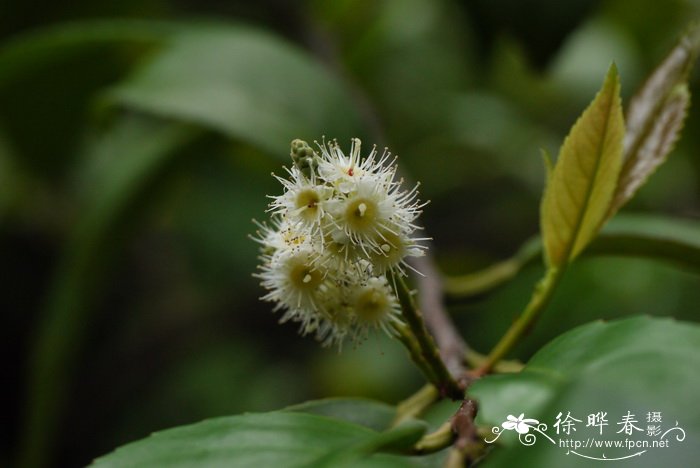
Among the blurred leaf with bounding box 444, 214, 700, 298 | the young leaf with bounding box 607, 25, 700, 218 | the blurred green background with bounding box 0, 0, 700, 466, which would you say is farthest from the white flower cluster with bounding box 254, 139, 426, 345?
the blurred green background with bounding box 0, 0, 700, 466

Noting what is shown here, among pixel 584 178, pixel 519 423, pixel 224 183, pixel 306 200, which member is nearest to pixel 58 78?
pixel 224 183

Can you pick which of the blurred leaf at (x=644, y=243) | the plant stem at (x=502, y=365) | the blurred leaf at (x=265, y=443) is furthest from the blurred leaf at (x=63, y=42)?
the blurred leaf at (x=265, y=443)

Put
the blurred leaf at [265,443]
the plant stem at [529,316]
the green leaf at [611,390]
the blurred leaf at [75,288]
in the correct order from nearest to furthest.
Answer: the green leaf at [611,390] → the blurred leaf at [265,443] → the plant stem at [529,316] → the blurred leaf at [75,288]

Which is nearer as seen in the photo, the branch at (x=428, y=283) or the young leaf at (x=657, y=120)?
the young leaf at (x=657, y=120)

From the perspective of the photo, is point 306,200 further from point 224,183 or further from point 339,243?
point 224,183

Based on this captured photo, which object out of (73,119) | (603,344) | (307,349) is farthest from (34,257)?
(603,344)

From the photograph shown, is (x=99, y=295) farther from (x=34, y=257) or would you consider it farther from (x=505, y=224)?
(x=505, y=224)

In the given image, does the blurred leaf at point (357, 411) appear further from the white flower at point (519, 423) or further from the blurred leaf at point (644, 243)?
the blurred leaf at point (644, 243)
